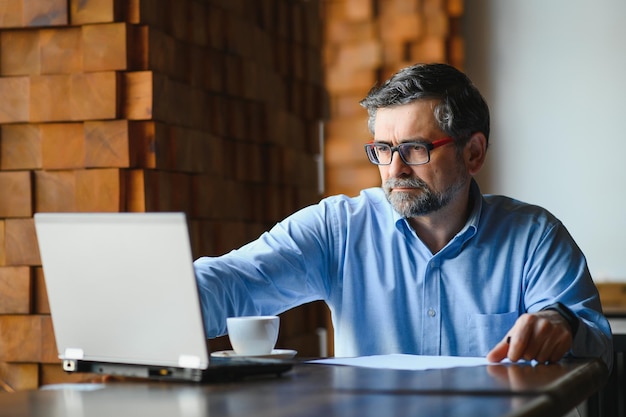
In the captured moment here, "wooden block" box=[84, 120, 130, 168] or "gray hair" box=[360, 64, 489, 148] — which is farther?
"wooden block" box=[84, 120, 130, 168]

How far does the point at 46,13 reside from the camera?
2.66 m

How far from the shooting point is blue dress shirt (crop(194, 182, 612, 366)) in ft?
7.63

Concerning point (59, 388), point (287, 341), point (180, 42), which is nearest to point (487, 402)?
point (59, 388)

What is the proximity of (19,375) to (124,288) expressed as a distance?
4.16 ft

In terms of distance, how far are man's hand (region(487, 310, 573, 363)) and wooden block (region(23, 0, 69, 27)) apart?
1532 mm

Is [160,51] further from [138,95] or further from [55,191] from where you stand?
[55,191]

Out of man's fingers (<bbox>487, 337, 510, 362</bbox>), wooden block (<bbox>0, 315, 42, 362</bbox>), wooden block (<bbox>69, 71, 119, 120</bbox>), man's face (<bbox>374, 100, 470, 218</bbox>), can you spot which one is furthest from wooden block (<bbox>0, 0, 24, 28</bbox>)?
man's fingers (<bbox>487, 337, 510, 362</bbox>)

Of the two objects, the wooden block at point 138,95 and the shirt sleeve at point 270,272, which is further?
the wooden block at point 138,95

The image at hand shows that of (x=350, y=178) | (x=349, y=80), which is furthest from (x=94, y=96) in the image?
(x=349, y=80)

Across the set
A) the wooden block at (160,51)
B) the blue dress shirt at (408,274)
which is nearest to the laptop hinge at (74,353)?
the blue dress shirt at (408,274)

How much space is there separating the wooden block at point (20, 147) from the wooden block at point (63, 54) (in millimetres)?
174

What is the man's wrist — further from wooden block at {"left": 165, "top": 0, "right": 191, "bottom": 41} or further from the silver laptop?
wooden block at {"left": 165, "top": 0, "right": 191, "bottom": 41}

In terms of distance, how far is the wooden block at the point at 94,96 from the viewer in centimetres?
263

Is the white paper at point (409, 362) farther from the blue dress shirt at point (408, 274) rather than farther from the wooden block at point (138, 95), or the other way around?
the wooden block at point (138, 95)
